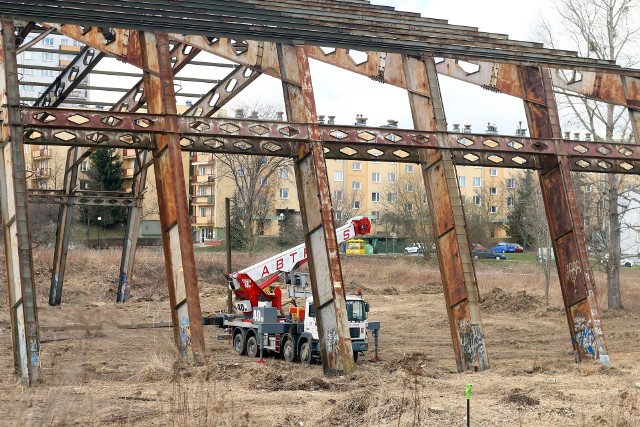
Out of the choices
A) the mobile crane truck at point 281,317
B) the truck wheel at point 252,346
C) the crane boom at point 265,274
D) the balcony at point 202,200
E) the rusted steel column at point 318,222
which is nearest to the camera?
the rusted steel column at point 318,222

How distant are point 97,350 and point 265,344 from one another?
14.3ft

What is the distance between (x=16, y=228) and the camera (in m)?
17.6

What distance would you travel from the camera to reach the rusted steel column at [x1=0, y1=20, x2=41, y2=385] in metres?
17.4

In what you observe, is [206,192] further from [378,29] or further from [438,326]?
[378,29]

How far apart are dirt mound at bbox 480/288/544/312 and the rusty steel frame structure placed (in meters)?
16.1

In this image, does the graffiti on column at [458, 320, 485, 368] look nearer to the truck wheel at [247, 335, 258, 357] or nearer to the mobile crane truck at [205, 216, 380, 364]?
the mobile crane truck at [205, 216, 380, 364]

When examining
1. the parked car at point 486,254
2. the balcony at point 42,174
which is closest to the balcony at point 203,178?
the balcony at point 42,174

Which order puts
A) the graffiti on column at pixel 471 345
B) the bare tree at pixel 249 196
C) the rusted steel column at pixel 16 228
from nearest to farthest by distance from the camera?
the rusted steel column at pixel 16 228 → the graffiti on column at pixel 471 345 → the bare tree at pixel 249 196

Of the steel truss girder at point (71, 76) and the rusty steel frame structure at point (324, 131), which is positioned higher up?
the steel truss girder at point (71, 76)

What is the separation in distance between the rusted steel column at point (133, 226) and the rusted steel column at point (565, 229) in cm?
1956

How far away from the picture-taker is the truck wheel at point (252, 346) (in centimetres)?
2497

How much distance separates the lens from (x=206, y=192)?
84812 millimetres

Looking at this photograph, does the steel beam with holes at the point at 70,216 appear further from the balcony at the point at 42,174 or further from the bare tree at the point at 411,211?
the bare tree at the point at 411,211

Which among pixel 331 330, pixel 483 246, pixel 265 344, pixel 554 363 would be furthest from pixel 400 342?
pixel 483 246
